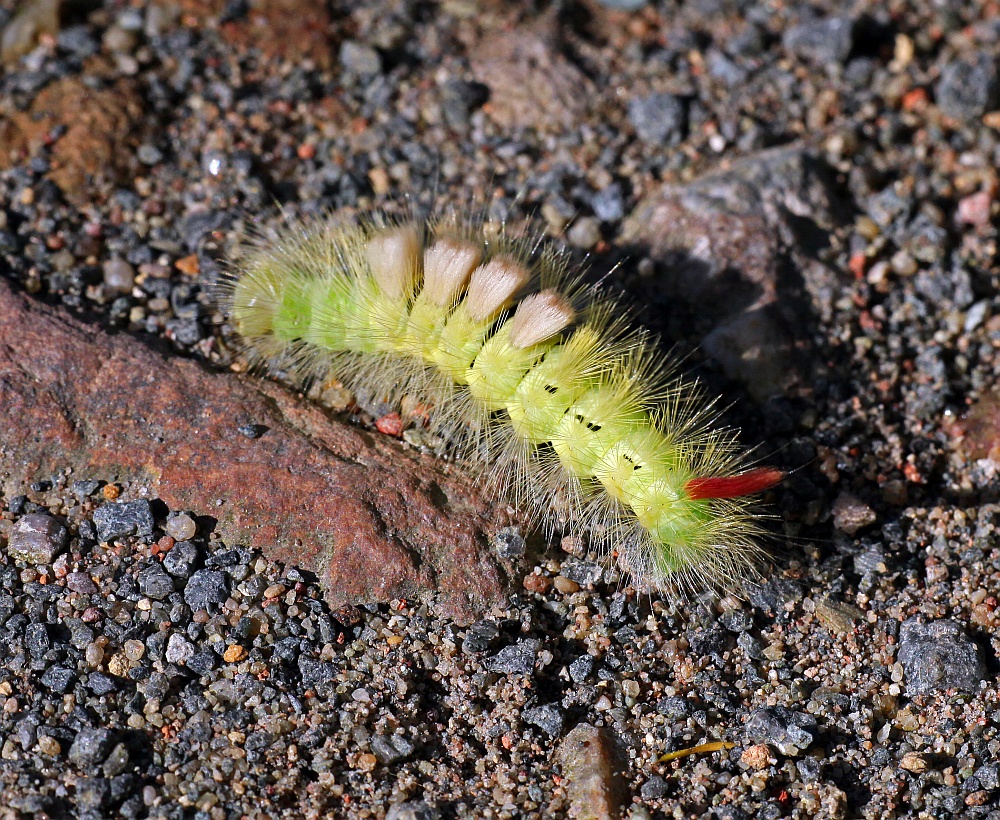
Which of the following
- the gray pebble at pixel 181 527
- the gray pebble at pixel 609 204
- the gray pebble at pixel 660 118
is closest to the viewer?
the gray pebble at pixel 181 527

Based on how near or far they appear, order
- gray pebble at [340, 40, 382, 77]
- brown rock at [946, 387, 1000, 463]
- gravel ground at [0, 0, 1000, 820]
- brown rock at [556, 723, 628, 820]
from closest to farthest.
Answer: brown rock at [556, 723, 628, 820], gravel ground at [0, 0, 1000, 820], brown rock at [946, 387, 1000, 463], gray pebble at [340, 40, 382, 77]

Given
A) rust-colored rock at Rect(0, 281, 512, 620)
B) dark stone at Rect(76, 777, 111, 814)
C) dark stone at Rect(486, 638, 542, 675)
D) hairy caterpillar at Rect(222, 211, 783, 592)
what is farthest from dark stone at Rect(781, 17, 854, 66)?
dark stone at Rect(76, 777, 111, 814)

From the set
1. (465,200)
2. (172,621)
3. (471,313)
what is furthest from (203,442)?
(465,200)

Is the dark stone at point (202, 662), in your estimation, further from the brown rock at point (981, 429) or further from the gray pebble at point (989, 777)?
the brown rock at point (981, 429)

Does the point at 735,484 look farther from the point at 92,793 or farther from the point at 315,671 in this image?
the point at 92,793

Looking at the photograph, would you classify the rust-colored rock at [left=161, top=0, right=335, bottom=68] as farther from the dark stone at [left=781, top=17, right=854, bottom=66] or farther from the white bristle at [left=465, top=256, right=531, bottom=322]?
the dark stone at [left=781, top=17, right=854, bottom=66]

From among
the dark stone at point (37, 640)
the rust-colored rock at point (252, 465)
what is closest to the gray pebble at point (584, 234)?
the rust-colored rock at point (252, 465)
